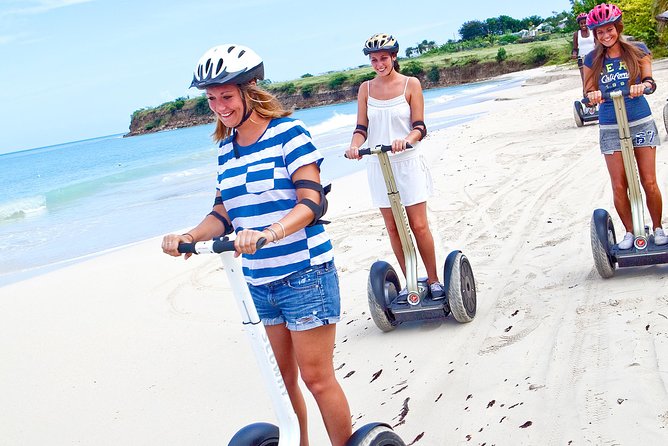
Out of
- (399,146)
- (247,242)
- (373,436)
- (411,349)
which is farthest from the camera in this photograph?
(411,349)

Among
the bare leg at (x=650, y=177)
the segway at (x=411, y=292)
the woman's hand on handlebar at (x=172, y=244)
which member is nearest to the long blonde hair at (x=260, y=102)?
the woman's hand on handlebar at (x=172, y=244)

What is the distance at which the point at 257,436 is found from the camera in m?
3.01

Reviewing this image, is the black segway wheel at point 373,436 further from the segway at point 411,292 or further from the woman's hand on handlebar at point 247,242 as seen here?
the segway at point 411,292

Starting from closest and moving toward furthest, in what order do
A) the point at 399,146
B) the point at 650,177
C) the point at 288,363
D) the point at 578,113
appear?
the point at 288,363
the point at 399,146
the point at 650,177
the point at 578,113

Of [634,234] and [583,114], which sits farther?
[583,114]

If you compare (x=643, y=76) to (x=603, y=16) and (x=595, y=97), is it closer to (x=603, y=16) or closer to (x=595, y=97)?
(x=595, y=97)

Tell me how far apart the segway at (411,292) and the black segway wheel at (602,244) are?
0.89 metres

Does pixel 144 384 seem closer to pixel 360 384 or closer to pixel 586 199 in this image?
pixel 360 384

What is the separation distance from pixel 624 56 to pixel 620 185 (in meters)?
0.89

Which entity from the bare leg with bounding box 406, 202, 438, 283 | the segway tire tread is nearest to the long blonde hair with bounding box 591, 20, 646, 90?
the bare leg with bounding box 406, 202, 438, 283

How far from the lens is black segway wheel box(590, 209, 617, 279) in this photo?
5.25 meters

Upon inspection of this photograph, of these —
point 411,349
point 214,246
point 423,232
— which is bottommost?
point 411,349

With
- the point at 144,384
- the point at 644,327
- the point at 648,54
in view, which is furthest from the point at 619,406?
the point at 144,384

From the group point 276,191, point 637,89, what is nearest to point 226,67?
point 276,191
